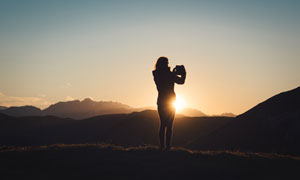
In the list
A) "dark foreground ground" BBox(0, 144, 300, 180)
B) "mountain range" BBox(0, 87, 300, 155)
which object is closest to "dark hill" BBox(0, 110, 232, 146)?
"mountain range" BBox(0, 87, 300, 155)

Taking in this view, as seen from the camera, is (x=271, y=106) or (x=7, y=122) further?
(x=7, y=122)

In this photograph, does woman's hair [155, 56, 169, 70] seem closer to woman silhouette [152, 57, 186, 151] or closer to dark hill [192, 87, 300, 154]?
woman silhouette [152, 57, 186, 151]

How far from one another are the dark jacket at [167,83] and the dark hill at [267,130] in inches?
1141

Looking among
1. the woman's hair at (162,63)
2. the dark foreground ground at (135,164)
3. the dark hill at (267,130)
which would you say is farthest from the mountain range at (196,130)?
the woman's hair at (162,63)

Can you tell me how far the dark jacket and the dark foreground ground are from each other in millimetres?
1898

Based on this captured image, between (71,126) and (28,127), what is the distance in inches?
544

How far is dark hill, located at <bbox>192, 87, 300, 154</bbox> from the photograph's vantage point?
37.5 meters

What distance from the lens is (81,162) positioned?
409 inches

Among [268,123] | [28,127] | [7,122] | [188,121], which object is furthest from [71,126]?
[268,123]

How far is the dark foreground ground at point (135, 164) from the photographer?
9.33 meters

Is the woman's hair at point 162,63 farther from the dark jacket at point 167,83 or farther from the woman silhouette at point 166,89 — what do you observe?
the dark jacket at point 167,83

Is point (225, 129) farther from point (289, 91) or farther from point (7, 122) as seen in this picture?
point (7, 122)

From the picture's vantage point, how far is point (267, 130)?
134 ft

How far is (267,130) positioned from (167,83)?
33.9 meters
